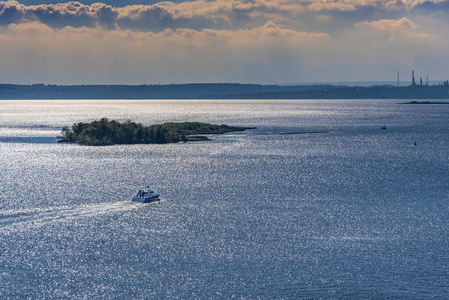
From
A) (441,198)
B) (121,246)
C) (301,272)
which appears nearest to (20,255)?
(121,246)

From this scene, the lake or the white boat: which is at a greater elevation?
the white boat

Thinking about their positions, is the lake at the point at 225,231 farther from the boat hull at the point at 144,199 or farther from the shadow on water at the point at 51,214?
the boat hull at the point at 144,199

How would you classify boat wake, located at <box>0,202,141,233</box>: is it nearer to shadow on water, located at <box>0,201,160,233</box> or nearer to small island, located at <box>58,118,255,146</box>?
shadow on water, located at <box>0,201,160,233</box>

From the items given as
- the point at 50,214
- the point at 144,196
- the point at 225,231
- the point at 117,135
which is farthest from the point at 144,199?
the point at 117,135

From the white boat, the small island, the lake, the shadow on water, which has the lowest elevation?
the lake

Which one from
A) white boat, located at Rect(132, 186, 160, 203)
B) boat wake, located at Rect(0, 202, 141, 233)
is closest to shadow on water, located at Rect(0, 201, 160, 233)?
boat wake, located at Rect(0, 202, 141, 233)

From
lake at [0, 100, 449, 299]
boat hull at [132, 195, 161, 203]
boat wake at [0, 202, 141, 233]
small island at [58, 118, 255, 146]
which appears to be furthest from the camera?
small island at [58, 118, 255, 146]

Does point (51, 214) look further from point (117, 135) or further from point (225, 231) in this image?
point (117, 135)
